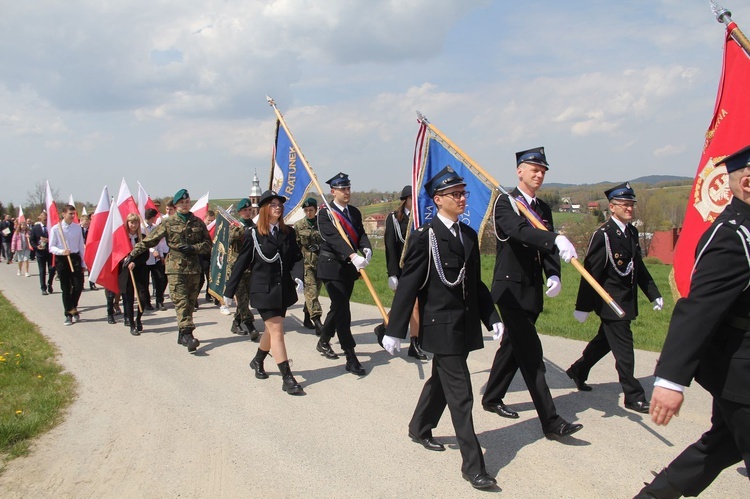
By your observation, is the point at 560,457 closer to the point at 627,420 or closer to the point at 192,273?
the point at 627,420

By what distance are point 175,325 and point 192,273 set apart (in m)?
2.02

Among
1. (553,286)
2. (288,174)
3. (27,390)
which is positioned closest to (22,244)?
(288,174)

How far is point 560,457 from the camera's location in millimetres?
4184

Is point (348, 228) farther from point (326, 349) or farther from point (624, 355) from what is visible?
point (624, 355)

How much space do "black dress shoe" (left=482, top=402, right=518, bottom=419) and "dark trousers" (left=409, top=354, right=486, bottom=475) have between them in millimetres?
925

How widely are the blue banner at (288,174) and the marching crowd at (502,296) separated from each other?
52 cm

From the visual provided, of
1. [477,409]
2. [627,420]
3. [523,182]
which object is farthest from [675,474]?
[523,182]

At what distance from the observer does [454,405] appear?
13.0ft

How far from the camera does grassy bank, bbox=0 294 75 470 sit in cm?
466

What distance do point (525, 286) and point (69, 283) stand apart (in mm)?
8872

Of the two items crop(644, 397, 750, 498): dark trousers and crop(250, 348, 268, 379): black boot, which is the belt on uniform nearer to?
crop(644, 397, 750, 498): dark trousers

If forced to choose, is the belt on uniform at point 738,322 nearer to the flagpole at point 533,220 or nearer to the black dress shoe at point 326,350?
the flagpole at point 533,220

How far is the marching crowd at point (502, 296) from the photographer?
264 centimetres

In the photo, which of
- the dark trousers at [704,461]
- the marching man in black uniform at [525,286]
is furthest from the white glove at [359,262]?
the dark trousers at [704,461]
